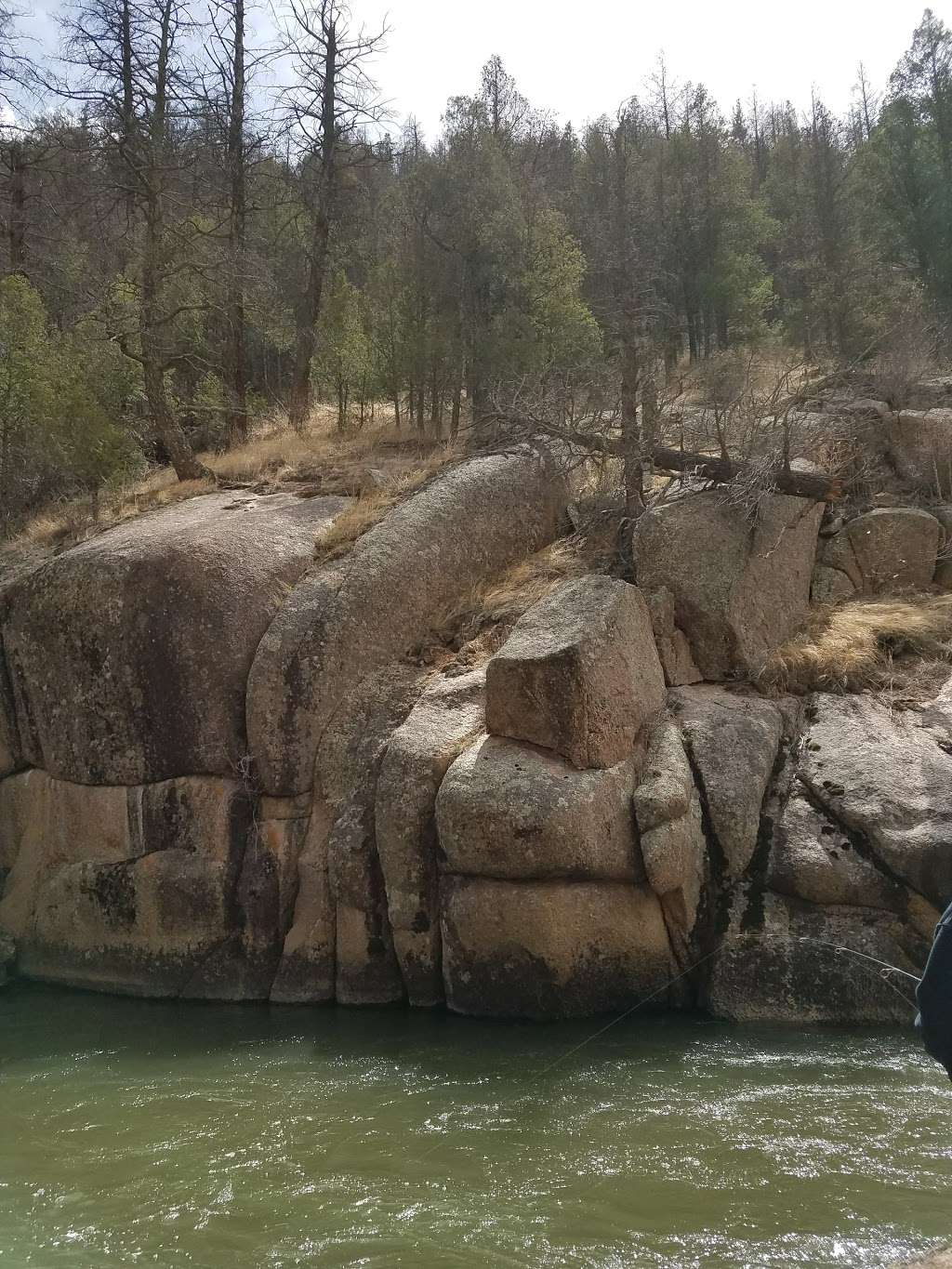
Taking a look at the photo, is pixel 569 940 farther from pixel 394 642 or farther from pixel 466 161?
pixel 466 161

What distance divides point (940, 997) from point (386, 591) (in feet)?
28.4

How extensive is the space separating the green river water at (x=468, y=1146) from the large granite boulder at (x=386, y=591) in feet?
8.77

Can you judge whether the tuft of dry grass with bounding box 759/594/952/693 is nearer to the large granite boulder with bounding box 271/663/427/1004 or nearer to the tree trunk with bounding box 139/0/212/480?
the large granite boulder with bounding box 271/663/427/1004

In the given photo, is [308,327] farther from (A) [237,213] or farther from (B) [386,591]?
(B) [386,591]

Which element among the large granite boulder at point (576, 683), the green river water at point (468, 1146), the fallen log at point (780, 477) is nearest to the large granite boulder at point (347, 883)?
the green river water at point (468, 1146)

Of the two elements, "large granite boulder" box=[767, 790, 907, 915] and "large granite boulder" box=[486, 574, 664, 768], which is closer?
"large granite boulder" box=[767, 790, 907, 915]

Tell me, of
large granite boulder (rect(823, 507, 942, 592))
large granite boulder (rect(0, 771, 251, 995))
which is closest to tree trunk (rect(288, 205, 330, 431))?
large granite boulder (rect(0, 771, 251, 995))

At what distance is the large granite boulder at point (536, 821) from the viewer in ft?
26.0

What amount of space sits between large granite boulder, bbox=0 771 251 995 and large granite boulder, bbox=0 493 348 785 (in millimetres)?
255

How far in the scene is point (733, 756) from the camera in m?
8.74

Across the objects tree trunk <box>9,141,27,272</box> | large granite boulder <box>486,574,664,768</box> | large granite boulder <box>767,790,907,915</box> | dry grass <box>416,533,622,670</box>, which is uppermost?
tree trunk <box>9,141,27,272</box>

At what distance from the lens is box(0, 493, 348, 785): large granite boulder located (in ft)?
33.0

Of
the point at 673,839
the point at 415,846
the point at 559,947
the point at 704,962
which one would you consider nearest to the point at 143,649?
the point at 415,846

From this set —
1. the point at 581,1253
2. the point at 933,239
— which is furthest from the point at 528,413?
the point at 933,239
